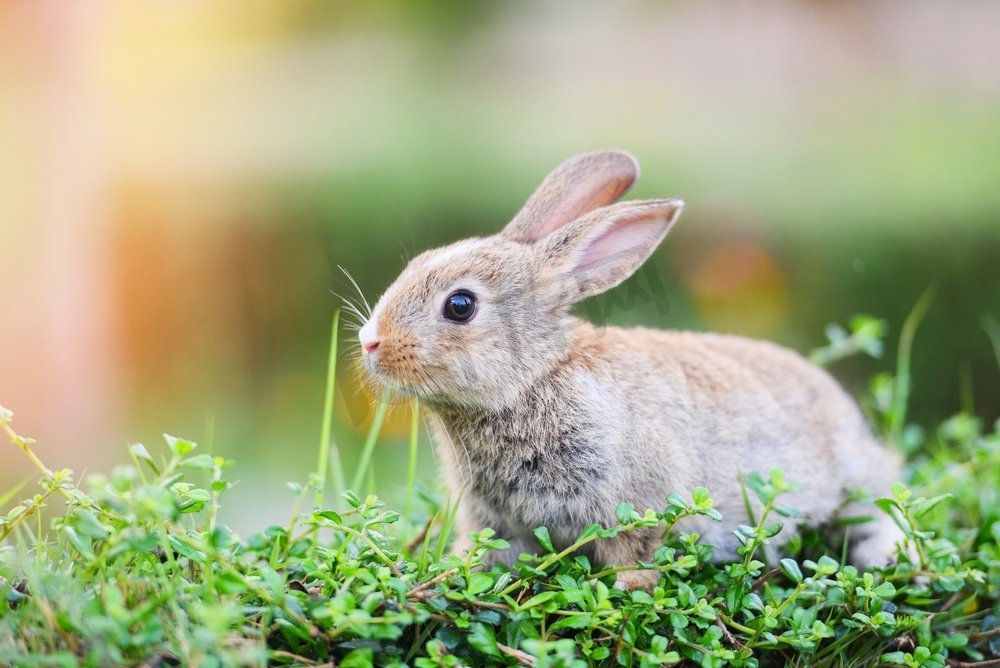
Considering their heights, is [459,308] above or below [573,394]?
above

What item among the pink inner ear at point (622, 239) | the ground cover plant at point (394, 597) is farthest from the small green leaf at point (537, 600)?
the pink inner ear at point (622, 239)

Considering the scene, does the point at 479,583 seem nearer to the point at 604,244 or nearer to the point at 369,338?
the point at 369,338

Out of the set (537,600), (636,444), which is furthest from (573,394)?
(537,600)

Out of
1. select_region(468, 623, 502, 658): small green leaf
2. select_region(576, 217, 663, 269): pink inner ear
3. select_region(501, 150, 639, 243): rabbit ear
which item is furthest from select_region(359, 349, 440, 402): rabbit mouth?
select_region(468, 623, 502, 658): small green leaf

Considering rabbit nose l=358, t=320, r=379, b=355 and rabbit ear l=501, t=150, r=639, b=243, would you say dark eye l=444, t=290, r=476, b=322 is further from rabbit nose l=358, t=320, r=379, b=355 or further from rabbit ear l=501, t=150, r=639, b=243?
rabbit ear l=501, t=150, r=639, b=243

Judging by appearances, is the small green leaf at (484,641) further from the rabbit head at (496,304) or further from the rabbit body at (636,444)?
the rabbit head at (496,304)

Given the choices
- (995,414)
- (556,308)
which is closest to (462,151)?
(995,414)
